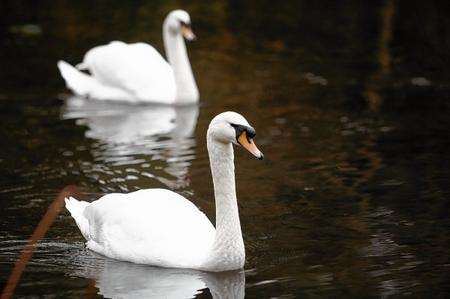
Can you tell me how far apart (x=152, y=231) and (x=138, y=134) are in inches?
210

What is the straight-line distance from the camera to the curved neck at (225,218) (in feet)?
30.3

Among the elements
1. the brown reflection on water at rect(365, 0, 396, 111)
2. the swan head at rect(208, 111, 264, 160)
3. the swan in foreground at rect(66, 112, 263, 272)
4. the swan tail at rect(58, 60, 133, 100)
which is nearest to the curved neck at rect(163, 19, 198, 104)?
the swan tail at rect(58, 60, 133, 100)

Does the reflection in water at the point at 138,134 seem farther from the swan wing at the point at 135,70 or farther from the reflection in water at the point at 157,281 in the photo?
the reflection in water at the point at 157,281

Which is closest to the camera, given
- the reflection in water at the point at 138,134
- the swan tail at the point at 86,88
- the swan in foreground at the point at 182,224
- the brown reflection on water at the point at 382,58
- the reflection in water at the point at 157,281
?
the reflection in water at the point at 157,281

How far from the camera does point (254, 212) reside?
10945mm

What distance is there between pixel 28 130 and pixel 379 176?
188 inches

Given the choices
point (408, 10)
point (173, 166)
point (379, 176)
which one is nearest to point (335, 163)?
point (379, 176)

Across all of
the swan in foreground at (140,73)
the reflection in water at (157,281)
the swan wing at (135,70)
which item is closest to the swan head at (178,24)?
the swan in foreground at (140,73)

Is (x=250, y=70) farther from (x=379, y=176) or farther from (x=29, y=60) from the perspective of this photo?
(x=379, y=176)

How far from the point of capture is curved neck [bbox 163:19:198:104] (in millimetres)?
16625

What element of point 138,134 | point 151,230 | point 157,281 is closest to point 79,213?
point 151,230

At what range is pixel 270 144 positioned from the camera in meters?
13.7

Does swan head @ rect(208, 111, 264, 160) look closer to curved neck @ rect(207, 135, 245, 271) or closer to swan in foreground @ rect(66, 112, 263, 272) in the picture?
swan in foreground @ rect(66, 112, 263, 272)

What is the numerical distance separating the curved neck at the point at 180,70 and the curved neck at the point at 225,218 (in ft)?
24.1
